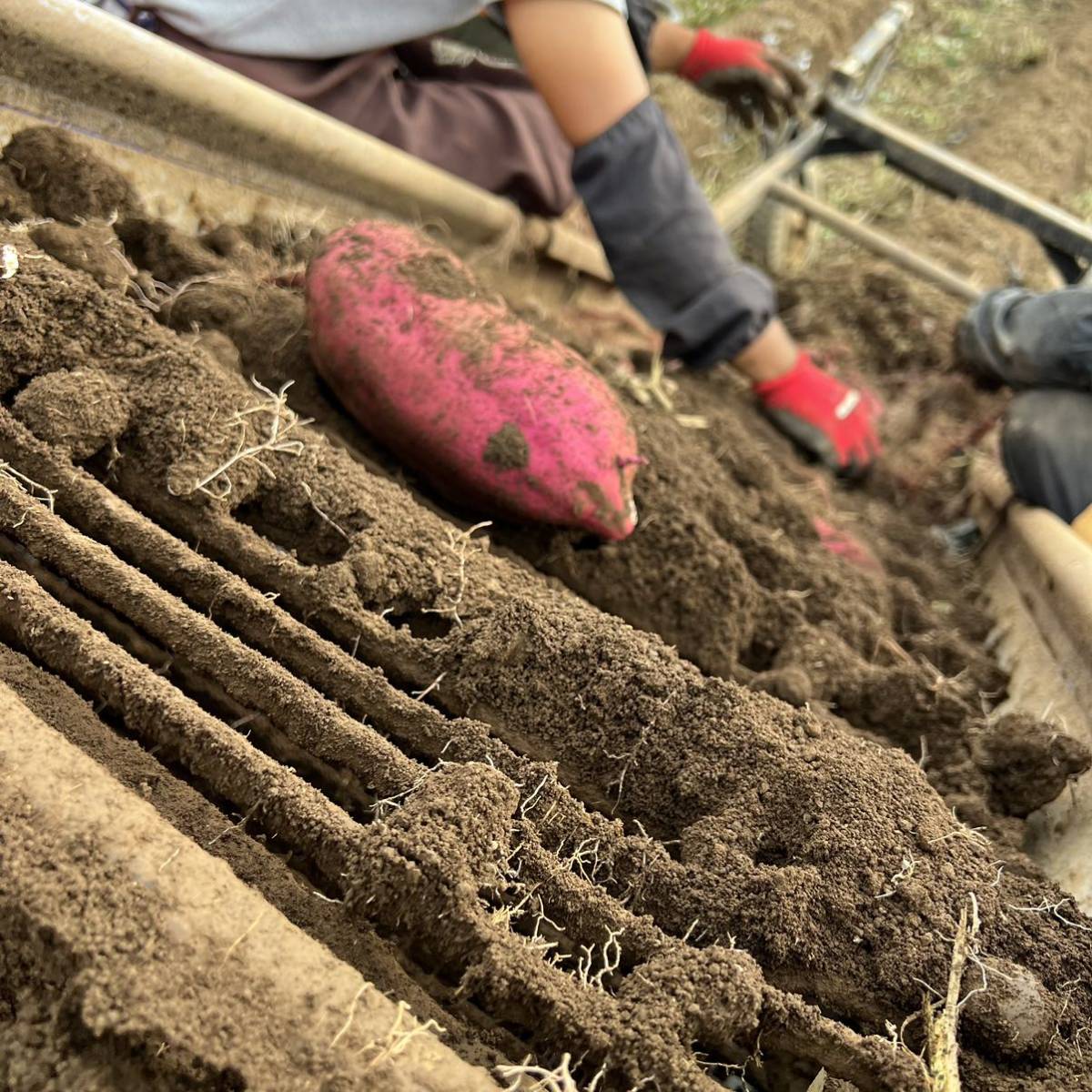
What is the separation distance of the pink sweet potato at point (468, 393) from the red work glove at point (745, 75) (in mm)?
1669

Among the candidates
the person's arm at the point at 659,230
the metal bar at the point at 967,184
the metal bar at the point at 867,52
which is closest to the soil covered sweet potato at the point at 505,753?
the person's arm at the point at 659,230

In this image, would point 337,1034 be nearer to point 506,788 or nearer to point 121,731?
point 506,788

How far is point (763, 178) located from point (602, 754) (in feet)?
6.99

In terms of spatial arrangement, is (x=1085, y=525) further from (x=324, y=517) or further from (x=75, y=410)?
(x=75, y=410)

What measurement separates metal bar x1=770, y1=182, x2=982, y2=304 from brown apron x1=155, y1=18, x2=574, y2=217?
0.72 metres

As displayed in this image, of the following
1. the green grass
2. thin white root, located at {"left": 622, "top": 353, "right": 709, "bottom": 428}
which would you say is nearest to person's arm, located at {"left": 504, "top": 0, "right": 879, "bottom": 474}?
thin white root, located at {"left": 622, "top": 353, "right": 709, "bottom": 428}

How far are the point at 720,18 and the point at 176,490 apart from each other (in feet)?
11.9

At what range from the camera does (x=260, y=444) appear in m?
1.31

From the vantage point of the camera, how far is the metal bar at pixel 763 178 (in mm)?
2648

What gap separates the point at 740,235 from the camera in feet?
10.5

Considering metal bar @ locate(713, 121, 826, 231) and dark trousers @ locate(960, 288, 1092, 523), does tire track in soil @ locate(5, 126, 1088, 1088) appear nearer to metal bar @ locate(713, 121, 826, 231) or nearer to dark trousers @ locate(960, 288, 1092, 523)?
dark trousers @ locate(960, 288, 1092, 523)

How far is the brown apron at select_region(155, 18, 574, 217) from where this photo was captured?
204 cm

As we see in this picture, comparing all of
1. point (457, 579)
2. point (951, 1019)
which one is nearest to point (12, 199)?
point (457, 579)

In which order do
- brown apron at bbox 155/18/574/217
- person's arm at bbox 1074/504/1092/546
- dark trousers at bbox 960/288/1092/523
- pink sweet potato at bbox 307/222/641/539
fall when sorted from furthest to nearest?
brown apron at bbox 155/18/574/217
dark trousers at bbox 960/288/1092/523
person's arm at bbox 1074/504/1092/546
pink sweet potato at bbox 307/222/641/539
